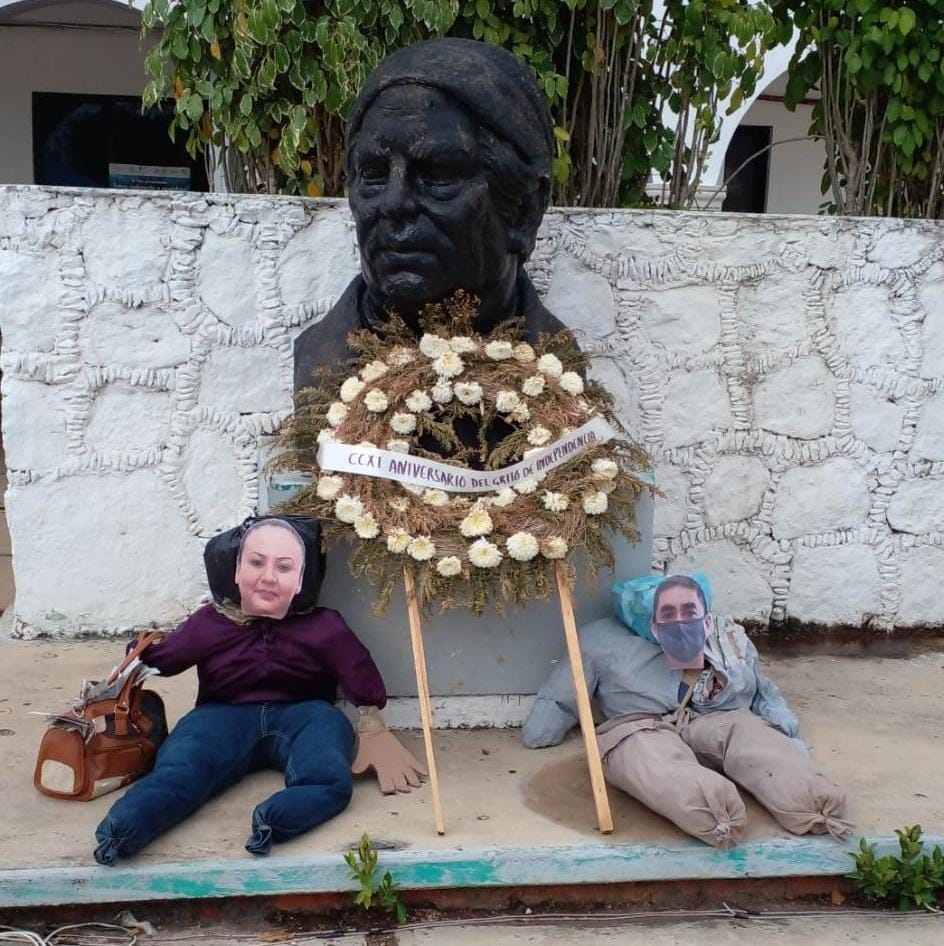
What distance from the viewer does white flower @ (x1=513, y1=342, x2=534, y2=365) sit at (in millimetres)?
3176

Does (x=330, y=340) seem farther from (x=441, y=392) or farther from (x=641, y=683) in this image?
(x=641, y=683)

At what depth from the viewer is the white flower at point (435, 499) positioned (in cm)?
292

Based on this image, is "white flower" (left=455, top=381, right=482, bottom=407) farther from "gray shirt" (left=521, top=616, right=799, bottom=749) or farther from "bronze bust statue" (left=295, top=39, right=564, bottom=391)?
"gray shirt" (left=521, top=616, right=799, bottom=749)

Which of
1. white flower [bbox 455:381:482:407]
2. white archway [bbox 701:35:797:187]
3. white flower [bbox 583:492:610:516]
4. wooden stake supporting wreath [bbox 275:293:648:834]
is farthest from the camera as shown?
white archway [bbox 701:35:797:187]

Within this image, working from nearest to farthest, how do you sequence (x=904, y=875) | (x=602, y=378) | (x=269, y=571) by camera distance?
(x=904, y=875), (x=269, y=571), (x=602, y=378)

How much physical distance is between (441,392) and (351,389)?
254 mm

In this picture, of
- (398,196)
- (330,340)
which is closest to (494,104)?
(398,196)

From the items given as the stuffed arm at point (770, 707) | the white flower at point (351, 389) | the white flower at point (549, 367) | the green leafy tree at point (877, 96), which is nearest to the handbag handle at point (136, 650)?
the white flower at point (351, 389)

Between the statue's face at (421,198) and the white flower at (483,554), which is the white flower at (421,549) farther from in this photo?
the statue's face at (421,198)

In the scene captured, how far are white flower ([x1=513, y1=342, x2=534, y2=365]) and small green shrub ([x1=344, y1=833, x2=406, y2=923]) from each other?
1404mm

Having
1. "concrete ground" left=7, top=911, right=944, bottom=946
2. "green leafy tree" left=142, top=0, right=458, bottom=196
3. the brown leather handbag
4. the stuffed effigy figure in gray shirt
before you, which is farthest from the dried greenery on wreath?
"green leafy tree" left=142, top=0, right=458, bottom=196

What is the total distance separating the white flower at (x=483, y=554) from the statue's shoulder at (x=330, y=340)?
0.82 meters

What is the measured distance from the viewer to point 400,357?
3113 millimetres

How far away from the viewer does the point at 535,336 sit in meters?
3.38
